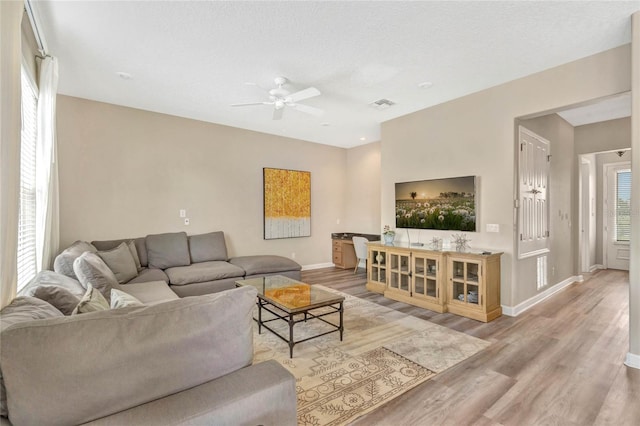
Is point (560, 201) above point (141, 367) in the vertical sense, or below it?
above

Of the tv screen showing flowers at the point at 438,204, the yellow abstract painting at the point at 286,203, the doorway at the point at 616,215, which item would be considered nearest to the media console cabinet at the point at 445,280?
the tv screen showing flowers at the point at 438,204

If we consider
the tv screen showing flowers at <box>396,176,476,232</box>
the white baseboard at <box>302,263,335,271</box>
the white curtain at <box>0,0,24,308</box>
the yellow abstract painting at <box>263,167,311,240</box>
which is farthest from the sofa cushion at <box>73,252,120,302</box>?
the white baseboard at <box>302,263,335,271</box>

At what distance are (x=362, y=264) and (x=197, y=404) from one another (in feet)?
19.3

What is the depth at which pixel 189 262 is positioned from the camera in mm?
4828

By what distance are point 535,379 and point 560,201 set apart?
153 inches

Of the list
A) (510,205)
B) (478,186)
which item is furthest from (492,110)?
(510,205)

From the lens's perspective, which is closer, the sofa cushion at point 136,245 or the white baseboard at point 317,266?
the sofa cushion at point 136,245

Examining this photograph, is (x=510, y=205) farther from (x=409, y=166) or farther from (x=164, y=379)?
(x=164, y=379)

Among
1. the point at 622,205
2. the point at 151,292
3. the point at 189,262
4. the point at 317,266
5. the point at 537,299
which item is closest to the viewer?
the point at 151,292

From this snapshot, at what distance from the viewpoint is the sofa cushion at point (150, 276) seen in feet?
13.0

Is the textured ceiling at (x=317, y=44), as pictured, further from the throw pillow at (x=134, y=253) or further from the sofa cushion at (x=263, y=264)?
the sofa cushion at (x=263, y=264)

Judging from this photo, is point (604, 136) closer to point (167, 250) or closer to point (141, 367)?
point (141, 367)

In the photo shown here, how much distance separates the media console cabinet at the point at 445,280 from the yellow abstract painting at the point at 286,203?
232cm

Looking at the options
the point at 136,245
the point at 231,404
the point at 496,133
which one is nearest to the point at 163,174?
the point at 136,245
